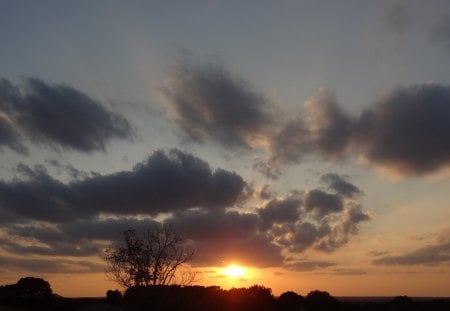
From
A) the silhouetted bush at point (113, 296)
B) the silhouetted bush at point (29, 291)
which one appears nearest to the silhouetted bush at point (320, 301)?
the silhouetted bush at point (113, 296)

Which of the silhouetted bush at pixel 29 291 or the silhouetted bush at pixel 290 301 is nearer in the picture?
the silhouetted bush at pixel 290 301

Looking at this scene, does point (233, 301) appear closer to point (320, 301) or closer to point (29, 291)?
point (320, 301)

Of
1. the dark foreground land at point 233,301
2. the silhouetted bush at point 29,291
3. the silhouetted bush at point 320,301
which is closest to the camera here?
the dark foreground land at point 233,301

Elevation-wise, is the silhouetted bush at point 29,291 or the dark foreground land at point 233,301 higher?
the silhouetted bush at point 29,291

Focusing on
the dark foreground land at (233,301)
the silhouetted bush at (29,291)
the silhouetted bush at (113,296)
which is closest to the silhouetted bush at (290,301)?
the dark foreground land at (233,301)

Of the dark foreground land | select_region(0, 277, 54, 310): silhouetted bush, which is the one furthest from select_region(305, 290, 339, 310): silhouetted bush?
select_region(0, 277, 54, 310): silhouetted bush

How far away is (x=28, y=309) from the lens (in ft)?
168

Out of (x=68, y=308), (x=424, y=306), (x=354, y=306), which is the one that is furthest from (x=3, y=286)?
(x=424, y=306)

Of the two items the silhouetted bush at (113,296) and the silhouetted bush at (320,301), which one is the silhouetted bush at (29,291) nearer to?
the silhouetted bush at (113,296)

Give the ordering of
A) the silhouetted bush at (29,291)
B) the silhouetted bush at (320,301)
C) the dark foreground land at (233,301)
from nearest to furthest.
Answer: the dark foreground land at (233,301) < the silhouetted bush at (320,301) < the silhouetted bush at (29,291)

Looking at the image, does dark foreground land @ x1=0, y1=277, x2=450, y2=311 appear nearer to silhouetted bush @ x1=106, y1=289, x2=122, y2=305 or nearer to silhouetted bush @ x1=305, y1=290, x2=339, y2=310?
silhouetted bush @ x1=305, y1=290, x2=339, y2=310

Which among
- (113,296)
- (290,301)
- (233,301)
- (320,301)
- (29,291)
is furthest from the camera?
(29,291)

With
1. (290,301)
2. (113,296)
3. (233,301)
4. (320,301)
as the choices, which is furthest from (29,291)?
(320,301)

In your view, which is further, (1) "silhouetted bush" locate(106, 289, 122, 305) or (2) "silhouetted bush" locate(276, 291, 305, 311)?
Result: (1) "silhouetted bush" locate(106, 289, 122, 305)
